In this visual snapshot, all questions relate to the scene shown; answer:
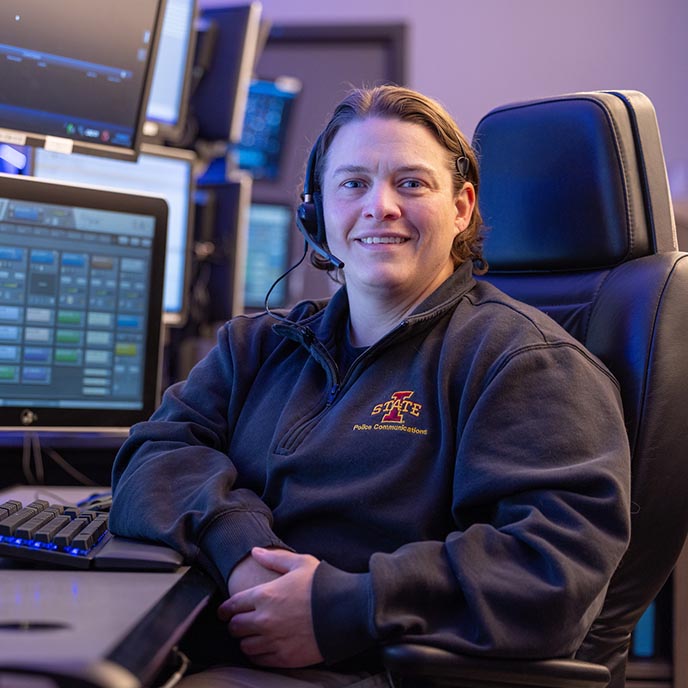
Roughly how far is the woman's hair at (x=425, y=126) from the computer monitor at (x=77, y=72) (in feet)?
1.54

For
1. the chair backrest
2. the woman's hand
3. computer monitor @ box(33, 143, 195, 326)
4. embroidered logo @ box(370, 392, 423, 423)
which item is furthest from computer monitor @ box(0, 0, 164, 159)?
the woman's hand

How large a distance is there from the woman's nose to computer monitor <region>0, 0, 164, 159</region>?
2.05 feet

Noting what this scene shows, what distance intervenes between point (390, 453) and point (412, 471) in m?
0.04

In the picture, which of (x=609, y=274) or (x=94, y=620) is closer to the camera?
(x=94, y=620)

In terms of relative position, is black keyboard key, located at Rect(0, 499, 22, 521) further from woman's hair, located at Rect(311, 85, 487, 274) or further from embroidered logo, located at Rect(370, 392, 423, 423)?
woman's hair, located at Rect(311, 85, 487, 274)

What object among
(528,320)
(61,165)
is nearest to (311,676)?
(528,320)

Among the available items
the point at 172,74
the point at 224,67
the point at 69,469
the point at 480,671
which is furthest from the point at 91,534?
the point at 224,67

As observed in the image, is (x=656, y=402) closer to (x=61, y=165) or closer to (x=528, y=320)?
(x=528, y=320)

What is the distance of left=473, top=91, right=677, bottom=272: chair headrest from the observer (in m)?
1.26

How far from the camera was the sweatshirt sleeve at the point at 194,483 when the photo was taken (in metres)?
1.08

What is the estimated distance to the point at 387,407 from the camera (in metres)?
1.14

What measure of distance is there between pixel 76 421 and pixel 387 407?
643 millimetres

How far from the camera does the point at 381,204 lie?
3.95 feet

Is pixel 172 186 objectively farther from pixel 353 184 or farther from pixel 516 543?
pixel 516 543
